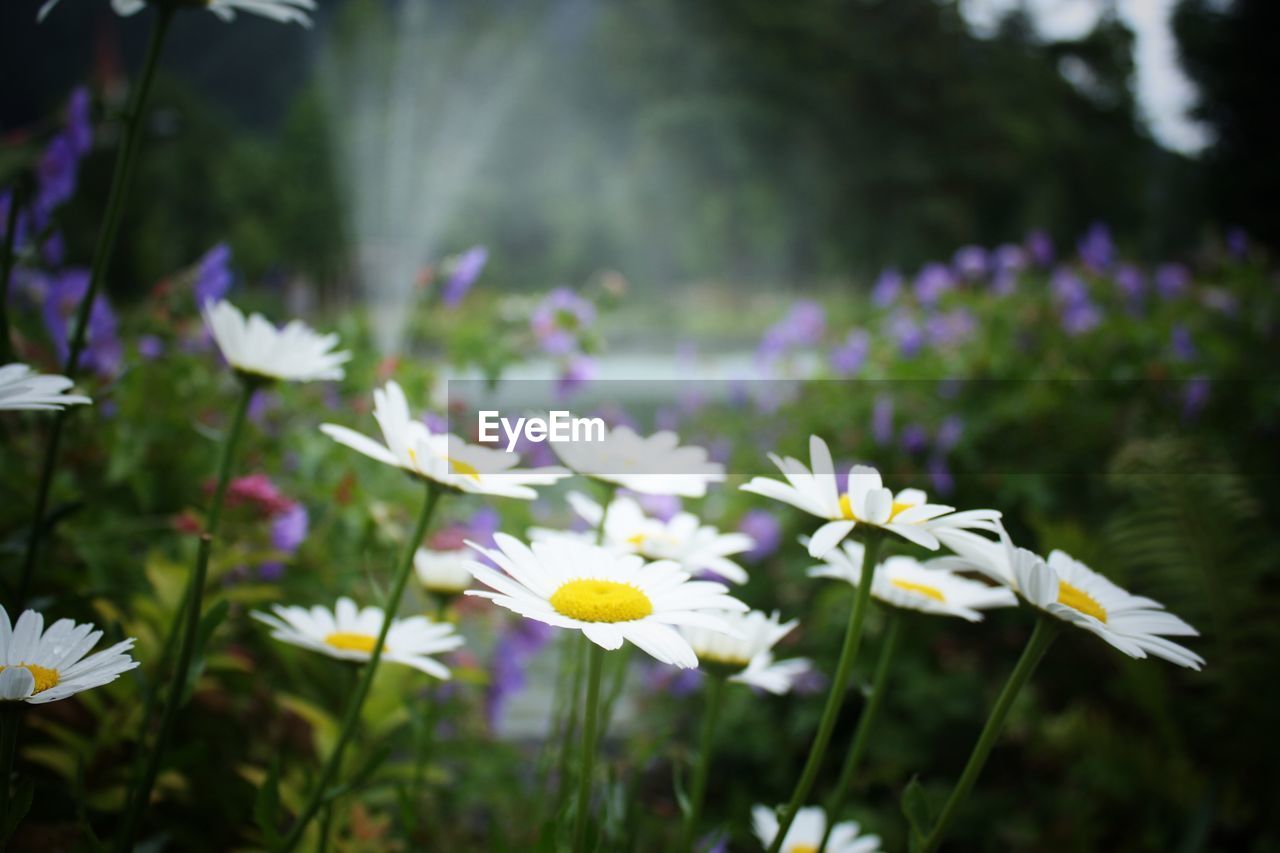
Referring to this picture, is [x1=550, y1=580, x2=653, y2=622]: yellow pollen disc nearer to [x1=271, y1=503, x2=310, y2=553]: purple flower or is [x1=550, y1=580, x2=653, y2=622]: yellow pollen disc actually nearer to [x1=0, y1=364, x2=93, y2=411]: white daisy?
[x1=0, y1=364, x2=93, y2=411]: white daisy

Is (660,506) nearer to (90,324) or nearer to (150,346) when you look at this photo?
(90,324)

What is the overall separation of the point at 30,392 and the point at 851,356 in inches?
82.1

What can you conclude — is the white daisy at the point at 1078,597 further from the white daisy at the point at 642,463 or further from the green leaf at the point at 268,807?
the green leaf at the point at 268,807

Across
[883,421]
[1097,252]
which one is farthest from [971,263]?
[883,421]

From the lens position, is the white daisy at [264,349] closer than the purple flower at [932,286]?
Yes

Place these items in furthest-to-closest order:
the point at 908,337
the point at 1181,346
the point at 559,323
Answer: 1. the point at 908,337
2. the point at 1181,346
3. the point at 559,323

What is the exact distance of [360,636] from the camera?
488mm

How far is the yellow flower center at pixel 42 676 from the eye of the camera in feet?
1.01

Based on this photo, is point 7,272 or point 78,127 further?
point 78,127

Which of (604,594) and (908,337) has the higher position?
(908,337)

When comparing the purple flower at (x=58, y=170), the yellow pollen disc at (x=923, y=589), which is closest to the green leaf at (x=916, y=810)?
the yellow pollen disc at (x=923, y=589)

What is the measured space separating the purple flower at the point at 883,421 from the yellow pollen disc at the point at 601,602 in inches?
60.9

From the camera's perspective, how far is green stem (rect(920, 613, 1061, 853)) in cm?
35

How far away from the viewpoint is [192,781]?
665mm
